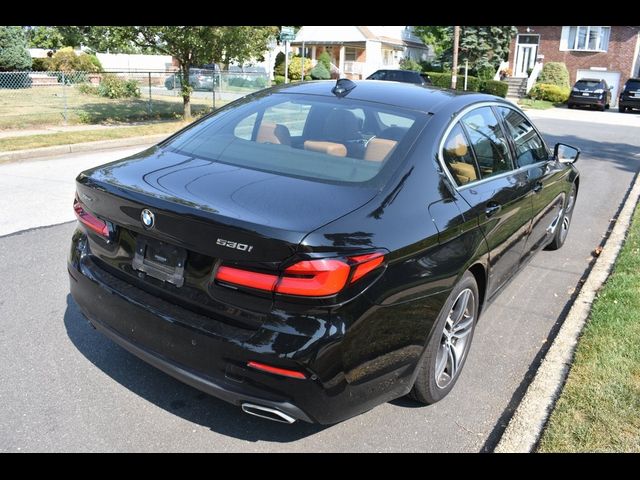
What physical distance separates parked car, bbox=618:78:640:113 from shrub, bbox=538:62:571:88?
7.28 meters

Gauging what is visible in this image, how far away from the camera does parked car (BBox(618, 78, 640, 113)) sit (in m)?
31.0

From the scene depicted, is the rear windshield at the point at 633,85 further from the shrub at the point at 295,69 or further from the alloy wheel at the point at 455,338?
the alloy wheel at the point at 455,338

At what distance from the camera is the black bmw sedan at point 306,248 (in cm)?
245

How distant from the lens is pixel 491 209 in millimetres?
3547

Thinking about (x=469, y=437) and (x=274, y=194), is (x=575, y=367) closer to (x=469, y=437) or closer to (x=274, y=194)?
(x=469, y=437)

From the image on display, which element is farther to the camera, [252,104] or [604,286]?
[604,286]

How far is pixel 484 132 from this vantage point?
3.88 meters

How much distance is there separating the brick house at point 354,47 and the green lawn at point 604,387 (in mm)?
43847

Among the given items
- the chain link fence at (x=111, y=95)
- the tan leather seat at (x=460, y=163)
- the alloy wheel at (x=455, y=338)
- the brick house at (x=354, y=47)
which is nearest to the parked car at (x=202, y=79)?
the chain link fence at (x=111, y=95)

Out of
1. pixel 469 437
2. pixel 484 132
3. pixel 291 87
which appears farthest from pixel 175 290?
pixel 484 132

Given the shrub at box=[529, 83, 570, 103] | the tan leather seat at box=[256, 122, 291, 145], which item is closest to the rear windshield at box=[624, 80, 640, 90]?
the shrub at box=[529, 83, 570, 103]

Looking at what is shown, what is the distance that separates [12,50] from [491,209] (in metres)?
29.6

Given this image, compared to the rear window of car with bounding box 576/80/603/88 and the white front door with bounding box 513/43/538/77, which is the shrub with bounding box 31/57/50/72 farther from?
the white front door with bounding box 513/43/538/77
